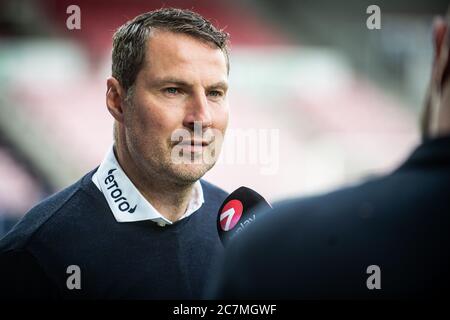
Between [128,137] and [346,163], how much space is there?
12.1 feet

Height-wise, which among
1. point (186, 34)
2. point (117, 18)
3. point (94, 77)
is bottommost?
point (186, 34)

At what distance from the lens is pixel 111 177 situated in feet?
3.43

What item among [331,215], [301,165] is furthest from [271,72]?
[331,215]

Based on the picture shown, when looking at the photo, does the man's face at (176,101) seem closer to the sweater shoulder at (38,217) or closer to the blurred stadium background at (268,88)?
the sweater shoulder at (38,217)

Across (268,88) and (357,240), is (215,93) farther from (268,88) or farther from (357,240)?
(268,88)

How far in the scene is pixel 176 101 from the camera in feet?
3.31

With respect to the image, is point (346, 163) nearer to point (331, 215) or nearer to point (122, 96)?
point (122, 96)

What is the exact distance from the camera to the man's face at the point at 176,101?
1.00 meters

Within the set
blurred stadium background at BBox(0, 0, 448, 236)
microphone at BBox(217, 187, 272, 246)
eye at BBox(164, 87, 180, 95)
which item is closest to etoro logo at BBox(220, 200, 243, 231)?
microphone at BBox(217, 187, 272, 246)

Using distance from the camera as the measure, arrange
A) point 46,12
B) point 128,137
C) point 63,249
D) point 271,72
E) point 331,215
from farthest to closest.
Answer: point 271,72 < point 46,12 < point 128,137 < point 63,249 < point 331,215

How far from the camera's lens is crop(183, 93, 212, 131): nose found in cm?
100

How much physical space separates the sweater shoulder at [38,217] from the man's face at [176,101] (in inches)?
4.9

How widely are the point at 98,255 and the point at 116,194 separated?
0.11 m

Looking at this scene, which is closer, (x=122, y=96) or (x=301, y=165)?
(x=122, y=96)
